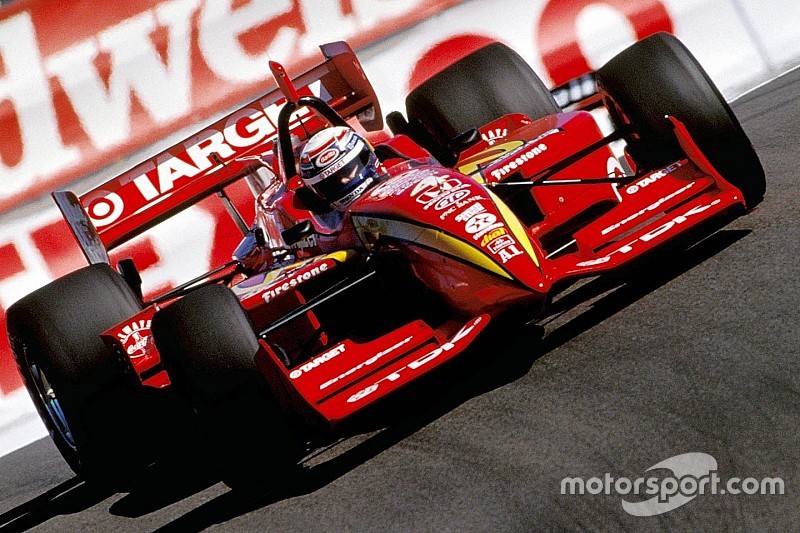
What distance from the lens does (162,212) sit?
655 centimetres

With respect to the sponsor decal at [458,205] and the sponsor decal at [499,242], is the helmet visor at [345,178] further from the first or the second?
the sponsor decal at [499,242]

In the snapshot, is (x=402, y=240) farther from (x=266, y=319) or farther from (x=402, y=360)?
(x=266, y=319)

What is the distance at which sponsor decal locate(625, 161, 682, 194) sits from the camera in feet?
17.0

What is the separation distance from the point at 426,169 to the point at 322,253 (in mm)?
857

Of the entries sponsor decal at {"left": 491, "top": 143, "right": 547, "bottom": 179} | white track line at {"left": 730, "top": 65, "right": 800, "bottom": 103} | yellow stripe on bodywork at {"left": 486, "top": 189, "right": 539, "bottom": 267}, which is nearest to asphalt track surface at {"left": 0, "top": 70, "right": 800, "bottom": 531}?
yellow stripe on bodywork at {"left": 486, "top": 189, "right": 539, "bottom": 267}

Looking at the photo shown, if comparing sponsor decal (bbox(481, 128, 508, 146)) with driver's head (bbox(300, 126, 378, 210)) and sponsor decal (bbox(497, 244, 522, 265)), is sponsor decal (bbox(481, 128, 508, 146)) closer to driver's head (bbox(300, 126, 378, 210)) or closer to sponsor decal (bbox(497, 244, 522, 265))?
driver's head (bbox(300, 126, 378, 210))

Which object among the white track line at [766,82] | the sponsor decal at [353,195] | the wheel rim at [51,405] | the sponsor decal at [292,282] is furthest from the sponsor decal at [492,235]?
the white track line at [766,82]

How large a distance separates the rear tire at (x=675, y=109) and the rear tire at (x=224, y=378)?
212 cm

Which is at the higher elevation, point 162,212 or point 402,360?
point 162,212

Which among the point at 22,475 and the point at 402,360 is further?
the point at 22,475

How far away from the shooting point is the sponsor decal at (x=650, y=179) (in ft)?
17.0

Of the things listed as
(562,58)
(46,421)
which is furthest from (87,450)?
(562,58)

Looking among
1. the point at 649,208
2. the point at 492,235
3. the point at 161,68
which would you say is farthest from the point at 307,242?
the point at 161,68

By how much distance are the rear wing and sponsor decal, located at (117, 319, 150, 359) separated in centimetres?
115
